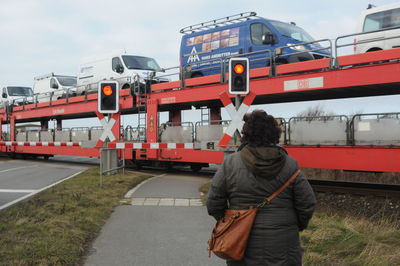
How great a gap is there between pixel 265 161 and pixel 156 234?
3454mm

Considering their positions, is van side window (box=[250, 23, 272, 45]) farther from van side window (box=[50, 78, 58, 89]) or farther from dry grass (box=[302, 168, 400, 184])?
van side window (box=[50, 78, 58, 89])

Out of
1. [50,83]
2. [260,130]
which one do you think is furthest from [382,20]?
[50,83]

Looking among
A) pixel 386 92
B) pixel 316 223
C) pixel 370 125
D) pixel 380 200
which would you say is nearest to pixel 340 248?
pixel 316 223

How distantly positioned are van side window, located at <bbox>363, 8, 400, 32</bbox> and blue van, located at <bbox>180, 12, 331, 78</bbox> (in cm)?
144

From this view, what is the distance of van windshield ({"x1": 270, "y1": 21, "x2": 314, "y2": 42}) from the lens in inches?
512

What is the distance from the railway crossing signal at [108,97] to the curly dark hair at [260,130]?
334 inches

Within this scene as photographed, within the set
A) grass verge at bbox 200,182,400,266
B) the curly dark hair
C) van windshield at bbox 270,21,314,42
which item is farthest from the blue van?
the curly dark hair

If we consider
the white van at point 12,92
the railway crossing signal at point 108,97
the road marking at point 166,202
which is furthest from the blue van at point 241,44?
the white van at point 12,92

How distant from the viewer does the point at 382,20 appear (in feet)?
38.2

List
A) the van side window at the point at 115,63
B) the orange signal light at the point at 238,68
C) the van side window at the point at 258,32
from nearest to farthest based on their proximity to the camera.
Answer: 1. the orange signal light at the point at 238,68
2. the van side window at the point at 258,32
3. the van side window at the point at 115,63

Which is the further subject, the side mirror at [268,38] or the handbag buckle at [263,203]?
the side mirror at [268,38]

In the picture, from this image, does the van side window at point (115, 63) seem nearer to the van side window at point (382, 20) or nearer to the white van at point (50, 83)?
the white van at point (50, 83)

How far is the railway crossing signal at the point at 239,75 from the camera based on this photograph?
8.10 meters

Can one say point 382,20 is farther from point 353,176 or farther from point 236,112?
point 236,112
